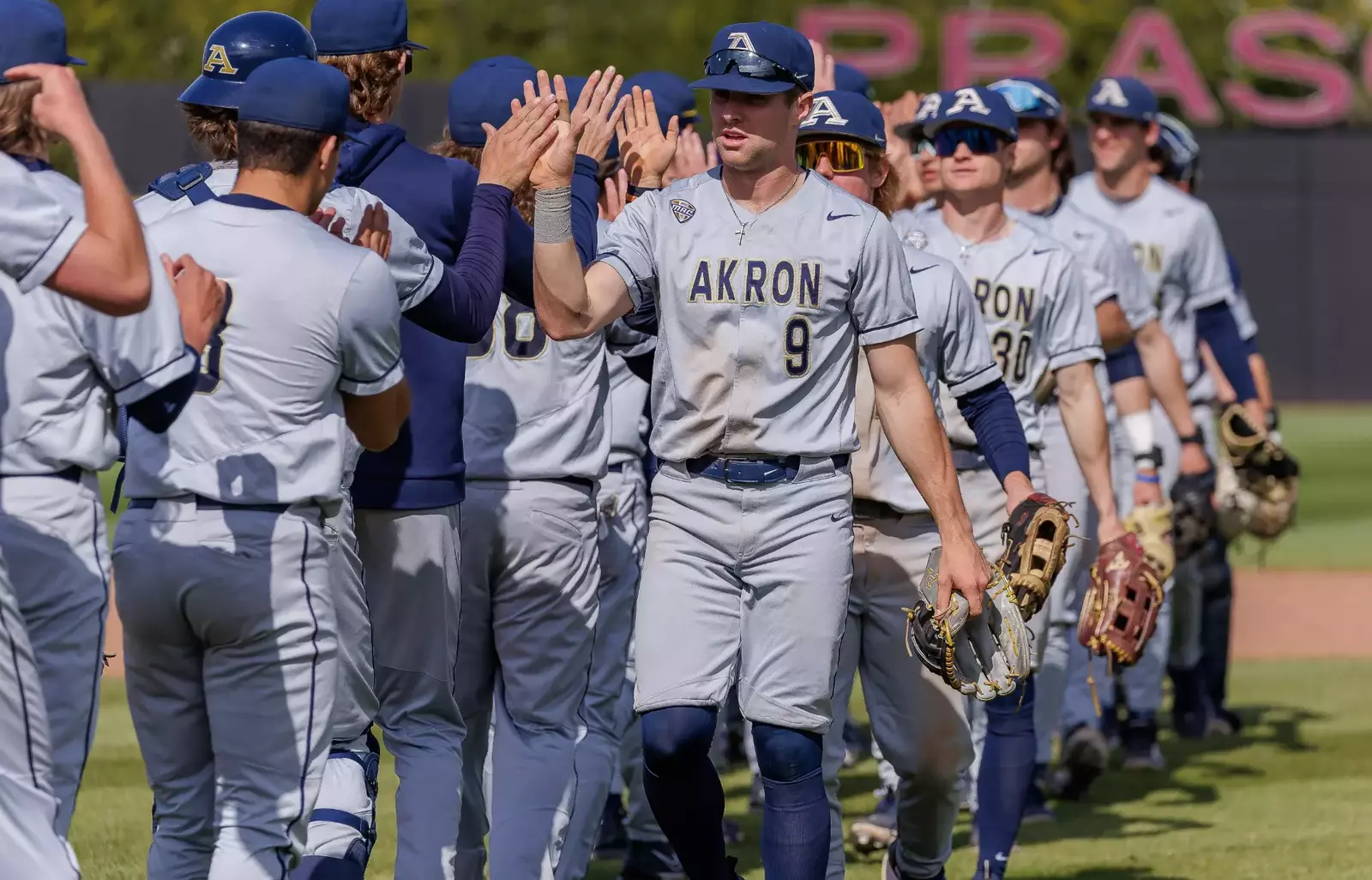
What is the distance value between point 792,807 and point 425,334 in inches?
56.0

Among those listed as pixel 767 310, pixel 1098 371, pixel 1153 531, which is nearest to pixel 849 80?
pixel 1098 371

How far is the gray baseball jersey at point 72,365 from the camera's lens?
12.2 feet

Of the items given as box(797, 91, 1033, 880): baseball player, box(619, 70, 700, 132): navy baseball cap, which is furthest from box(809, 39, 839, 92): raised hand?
box(797, 91, 1033, 880): baseball player

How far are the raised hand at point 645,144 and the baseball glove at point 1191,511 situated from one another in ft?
13.3

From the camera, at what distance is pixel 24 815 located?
144 inches

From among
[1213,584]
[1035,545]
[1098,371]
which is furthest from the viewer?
[1213,584]

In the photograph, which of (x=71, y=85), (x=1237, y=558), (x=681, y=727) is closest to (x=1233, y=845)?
(x=681, y=727)

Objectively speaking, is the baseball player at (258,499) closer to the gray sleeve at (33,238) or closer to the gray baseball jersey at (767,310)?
the gray sleeve at (33,238)

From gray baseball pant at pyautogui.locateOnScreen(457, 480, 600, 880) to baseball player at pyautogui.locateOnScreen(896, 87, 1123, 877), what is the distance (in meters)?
1.47

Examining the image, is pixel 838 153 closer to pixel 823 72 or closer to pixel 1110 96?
pixel 823 72

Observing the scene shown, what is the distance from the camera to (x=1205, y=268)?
8836mm

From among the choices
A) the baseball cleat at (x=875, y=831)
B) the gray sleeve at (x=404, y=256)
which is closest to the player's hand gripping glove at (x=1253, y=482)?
the baseball cleat at (x=875, y=831)

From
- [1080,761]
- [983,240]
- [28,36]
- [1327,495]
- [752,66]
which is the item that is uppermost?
[28,36]

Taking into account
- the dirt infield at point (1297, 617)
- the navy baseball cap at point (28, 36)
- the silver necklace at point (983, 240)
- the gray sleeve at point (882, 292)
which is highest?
the navy baseball cap at point (28, 36)
